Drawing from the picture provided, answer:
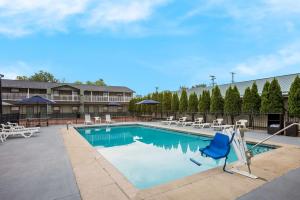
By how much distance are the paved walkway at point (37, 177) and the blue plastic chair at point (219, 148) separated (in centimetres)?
304

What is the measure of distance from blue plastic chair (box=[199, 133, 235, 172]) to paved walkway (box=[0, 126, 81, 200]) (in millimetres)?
3038

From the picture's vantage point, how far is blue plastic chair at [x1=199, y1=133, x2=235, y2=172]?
4531 millimetres

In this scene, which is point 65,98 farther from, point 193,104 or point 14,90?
point 193,104

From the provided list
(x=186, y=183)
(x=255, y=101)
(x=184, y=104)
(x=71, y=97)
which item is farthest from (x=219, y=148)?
(x=71, y=97)

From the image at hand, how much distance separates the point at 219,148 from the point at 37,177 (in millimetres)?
4216

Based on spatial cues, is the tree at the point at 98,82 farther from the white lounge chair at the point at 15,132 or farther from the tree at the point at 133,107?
the white lounge chair at the point at 15,132

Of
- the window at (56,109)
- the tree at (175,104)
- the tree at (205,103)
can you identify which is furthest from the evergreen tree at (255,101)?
the window at (56,109)

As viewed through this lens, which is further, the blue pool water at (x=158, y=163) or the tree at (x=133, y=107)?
the tree at (x=133, y=107)

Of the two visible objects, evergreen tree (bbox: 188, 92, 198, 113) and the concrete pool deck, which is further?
evergreen tree (bbox: 188, 92, 198, 113)

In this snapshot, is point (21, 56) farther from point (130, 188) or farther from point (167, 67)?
point (130, 188)

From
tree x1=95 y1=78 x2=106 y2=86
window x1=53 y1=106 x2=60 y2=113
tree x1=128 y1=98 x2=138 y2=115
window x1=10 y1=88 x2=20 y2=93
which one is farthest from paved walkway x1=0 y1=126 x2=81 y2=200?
tree x1=95 y1=78 x2=106 y2=86

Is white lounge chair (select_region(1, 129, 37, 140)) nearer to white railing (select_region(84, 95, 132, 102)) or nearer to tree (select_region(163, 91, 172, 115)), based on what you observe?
tree (select_region(163, 91, 172, 115))

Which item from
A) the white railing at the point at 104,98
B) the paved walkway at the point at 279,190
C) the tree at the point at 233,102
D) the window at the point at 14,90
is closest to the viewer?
the paved walkway at the point at 279,190

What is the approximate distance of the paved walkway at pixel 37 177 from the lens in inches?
133
